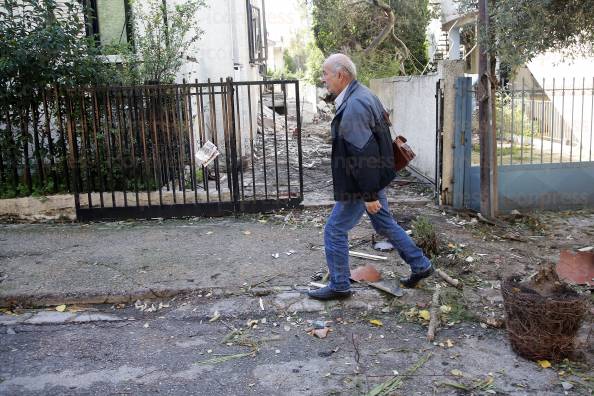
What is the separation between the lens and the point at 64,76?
7.53 m

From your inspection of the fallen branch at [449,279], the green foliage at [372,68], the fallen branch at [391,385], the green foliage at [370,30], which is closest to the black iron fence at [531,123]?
the fallen branch at [449,279]

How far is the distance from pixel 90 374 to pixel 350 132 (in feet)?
8.28

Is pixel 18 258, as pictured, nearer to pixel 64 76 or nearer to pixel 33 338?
pixel 33 338

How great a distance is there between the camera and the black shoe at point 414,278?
16.3 ft

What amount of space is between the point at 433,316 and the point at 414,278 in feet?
1.72

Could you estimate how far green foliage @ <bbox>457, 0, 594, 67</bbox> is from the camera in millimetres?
5422

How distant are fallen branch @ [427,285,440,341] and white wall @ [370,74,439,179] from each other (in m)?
4.13

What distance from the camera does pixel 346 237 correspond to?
483 centimetres

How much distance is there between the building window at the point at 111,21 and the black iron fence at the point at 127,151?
242 centimetres

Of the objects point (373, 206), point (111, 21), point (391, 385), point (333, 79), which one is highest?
point (111, 21)

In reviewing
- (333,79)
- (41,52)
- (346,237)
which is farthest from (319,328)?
(41,52)

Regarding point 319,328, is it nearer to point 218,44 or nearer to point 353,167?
point 353,167

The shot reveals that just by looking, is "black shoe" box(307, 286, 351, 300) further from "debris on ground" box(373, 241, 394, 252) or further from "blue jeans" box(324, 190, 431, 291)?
"debris on ground" box(373, 241, 394, 252)

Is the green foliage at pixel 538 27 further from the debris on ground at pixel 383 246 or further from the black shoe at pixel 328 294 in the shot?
the black shoe at pixel 328 294
